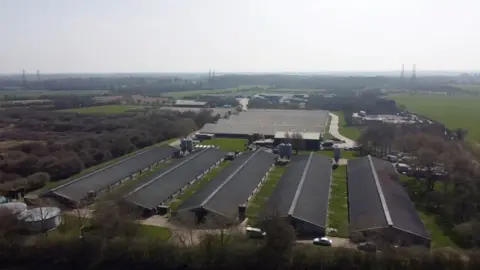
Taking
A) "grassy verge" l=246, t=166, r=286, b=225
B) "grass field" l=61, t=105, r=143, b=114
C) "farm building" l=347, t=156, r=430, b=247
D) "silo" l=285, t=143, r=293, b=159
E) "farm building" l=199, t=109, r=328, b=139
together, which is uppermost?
"grass field" l=61, t=105, r=143, b=114

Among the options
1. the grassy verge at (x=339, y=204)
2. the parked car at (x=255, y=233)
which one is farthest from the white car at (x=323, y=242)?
the parked car at (x=255, y=233)

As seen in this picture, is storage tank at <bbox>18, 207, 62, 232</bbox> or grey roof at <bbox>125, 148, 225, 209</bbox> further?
grey roof at <bbox>125, 148, 225, 209</bbox>

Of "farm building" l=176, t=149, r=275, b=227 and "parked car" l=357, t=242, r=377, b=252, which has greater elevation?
"farm building" l=176, t=149, r=275, b=227

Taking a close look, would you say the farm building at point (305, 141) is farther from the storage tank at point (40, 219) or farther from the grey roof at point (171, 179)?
the storage tank at point (40, 219)

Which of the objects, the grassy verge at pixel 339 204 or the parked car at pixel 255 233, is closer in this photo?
the parked car at pixel 255 233

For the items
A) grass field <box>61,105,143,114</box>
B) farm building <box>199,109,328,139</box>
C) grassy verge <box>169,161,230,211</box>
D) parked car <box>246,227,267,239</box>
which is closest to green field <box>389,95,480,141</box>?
farm building <box>199,109,328,139</box>

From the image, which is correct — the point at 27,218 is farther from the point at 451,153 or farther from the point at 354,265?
the point at 451,153

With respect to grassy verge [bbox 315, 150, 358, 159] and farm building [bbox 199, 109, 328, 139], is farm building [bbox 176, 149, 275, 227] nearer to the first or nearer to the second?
grassy verge [bbox 315, 150, 358, 159]
